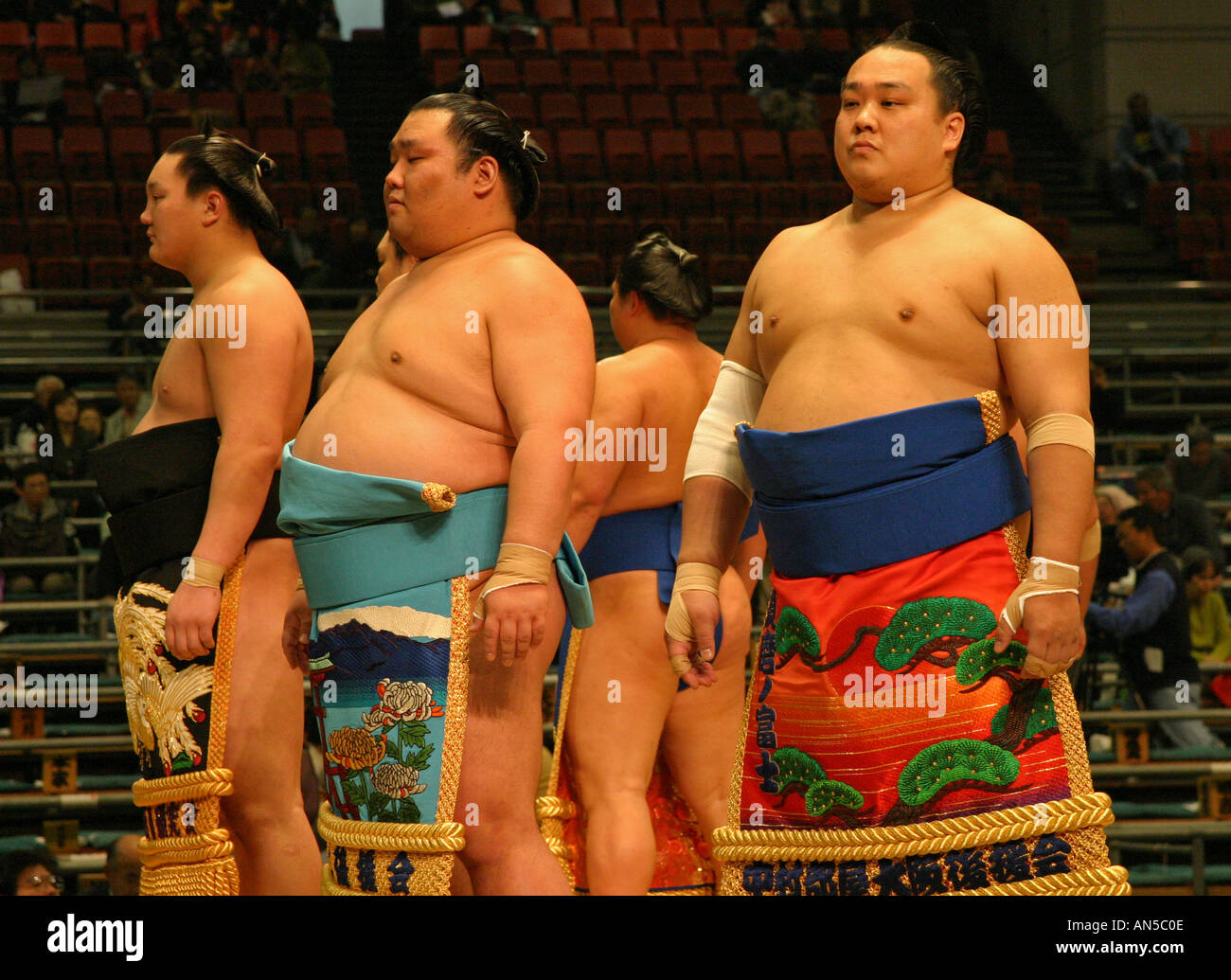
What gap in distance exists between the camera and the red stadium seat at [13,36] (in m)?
11.2

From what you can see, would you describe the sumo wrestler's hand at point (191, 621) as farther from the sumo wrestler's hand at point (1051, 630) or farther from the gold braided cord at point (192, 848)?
the sumo wrestler's hand at point (1051, 630)

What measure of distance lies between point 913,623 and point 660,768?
1.29 metres

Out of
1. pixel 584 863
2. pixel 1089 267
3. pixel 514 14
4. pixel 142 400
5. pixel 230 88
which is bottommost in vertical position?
pixel 584 863

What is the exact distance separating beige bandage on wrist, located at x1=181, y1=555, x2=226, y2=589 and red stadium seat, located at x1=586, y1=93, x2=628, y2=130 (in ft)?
29.5

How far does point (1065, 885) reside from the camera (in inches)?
78.4

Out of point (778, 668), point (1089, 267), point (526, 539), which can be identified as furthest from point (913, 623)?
point (1089, 267)

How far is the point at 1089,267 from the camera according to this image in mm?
10133

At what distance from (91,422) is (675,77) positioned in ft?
20.4

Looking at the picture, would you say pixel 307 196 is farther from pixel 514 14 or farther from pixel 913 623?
pixel 913 623

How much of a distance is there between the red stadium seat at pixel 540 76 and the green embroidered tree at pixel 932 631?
32.8ft

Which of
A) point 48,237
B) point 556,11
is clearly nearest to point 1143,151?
point 556,11

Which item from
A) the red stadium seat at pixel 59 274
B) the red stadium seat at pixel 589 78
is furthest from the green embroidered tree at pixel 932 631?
the red stadium seat at pixel 589 78

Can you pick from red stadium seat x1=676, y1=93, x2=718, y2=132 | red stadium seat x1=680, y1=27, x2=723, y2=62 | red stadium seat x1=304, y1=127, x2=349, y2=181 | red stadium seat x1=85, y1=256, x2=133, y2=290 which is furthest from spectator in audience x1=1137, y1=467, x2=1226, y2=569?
red stadium seat x1=680, y1=27, x2=723, y2=62
